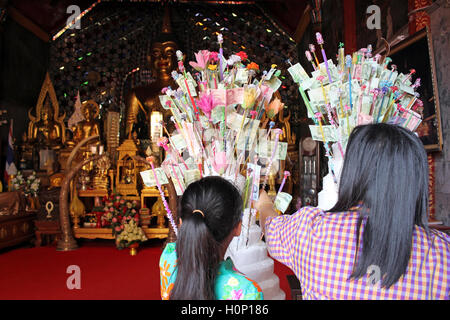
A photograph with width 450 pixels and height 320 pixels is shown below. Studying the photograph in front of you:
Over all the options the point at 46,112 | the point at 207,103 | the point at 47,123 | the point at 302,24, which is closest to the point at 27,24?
the point at 46,112

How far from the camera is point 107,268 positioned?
10.0ft

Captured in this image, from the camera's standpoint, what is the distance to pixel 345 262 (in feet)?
2.58

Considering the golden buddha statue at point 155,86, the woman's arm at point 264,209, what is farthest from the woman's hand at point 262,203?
the golden buddha statue at point 155,86

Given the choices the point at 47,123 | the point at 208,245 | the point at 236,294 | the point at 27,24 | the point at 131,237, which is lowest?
the point at 131,237

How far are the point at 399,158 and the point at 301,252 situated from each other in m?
0.30

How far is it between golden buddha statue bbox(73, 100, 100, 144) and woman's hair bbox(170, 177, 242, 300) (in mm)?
4837

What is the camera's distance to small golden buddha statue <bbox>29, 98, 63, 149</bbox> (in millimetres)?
5199

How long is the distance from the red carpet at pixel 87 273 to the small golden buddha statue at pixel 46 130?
1857 mm

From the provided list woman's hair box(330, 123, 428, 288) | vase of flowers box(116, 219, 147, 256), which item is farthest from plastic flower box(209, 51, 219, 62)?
vase of flowers box(116, 219, 147, 256)

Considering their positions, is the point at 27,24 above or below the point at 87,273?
above

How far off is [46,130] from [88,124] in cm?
56

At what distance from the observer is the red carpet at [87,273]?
8.03ft

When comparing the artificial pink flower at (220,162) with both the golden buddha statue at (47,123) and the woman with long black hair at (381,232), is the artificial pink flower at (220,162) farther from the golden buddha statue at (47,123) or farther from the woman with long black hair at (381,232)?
the golden buddha statue at (47,123)

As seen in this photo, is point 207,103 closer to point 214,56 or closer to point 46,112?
point 214,56
